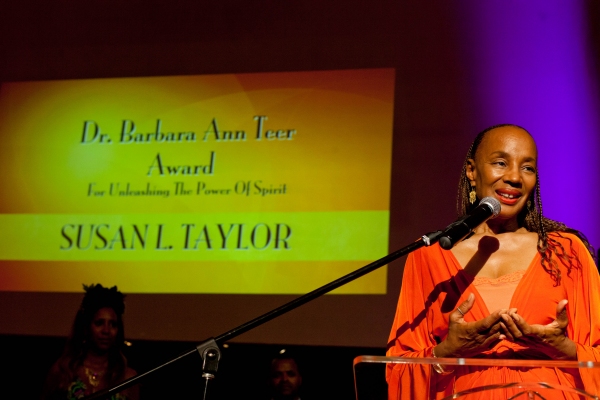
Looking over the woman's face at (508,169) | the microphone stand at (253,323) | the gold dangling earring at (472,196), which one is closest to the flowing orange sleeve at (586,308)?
the woman's face at (508,169)

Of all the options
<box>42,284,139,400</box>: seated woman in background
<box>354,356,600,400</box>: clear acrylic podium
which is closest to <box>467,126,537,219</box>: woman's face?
<box>354,356,600,400</box>: clear acrylic podium

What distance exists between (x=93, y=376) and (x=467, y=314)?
274cm

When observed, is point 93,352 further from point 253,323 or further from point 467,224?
point 467,224

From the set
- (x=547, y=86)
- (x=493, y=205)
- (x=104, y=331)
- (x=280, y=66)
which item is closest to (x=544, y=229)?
(x=493, y=205)

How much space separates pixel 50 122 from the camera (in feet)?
15.8

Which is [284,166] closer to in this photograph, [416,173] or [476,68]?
[416,173]

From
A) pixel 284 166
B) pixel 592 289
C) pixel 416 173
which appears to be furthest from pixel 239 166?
pixel 592 289

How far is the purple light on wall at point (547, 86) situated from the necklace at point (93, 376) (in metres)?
2.43

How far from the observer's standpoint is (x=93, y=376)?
436 centimetres

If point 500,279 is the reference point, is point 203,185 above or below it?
above

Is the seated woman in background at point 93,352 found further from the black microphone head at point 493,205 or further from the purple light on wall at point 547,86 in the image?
the black microphone head at point 493,205

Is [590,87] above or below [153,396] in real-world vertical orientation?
above

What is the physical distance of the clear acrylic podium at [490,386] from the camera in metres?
1.58

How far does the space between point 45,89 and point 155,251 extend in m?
1.28
